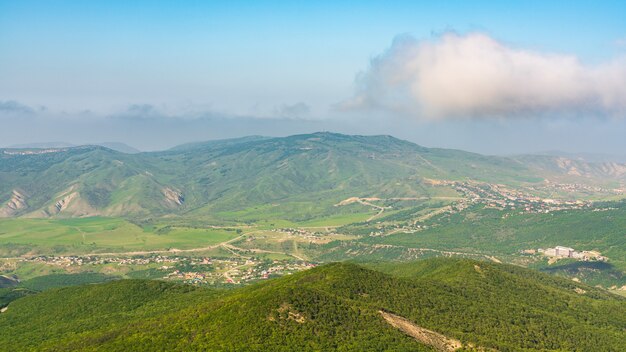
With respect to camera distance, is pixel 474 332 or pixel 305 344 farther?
pixel 474 332

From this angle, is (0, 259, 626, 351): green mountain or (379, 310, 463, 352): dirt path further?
(379, 310, 463, 352): dirt path

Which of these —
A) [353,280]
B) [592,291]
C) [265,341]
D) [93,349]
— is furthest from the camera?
[592,291]

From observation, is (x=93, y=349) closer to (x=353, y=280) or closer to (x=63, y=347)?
(x=63, y=347)

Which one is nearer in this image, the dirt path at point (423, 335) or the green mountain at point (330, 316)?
the green mountain at point (330, 316)

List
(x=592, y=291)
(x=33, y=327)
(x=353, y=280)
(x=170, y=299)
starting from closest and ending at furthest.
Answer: (x=353, y=280) < (x=33, y=327) < (x=170, y=299) < (x=592, y=291)

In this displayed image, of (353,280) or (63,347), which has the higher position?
(353,280)

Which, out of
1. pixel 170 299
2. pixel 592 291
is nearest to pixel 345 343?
pixel 170 299
